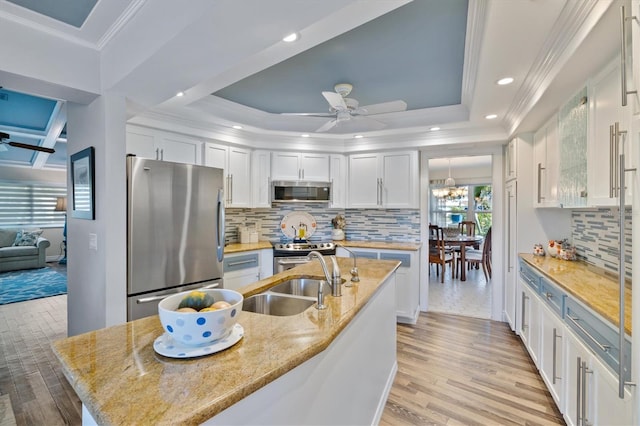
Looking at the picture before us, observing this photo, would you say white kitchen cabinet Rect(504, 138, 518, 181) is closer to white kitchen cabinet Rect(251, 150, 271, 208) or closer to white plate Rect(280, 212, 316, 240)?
white plate Rect(280, 212, 316, 240)

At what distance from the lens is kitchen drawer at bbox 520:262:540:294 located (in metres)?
2.49

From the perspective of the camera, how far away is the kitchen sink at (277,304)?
5.81ft

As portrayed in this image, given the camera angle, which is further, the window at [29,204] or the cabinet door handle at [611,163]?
the window at [29,204]

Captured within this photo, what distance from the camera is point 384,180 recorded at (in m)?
4.32

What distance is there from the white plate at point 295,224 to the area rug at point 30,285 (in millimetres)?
3894

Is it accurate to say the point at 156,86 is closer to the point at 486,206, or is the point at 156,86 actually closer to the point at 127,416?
the point at 127,416

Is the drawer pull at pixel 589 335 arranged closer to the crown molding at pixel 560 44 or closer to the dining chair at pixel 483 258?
the crown molding at pixel 560 44

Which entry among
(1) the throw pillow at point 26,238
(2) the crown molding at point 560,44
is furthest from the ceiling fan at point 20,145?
(2) the crown molding at point 560,44

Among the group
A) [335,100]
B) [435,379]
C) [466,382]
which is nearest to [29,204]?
[335,100]

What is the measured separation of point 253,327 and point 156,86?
1.77 metres

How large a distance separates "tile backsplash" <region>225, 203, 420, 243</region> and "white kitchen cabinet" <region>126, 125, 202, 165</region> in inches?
40.5

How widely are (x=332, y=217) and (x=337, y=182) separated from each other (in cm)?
60

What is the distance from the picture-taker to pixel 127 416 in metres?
0.72

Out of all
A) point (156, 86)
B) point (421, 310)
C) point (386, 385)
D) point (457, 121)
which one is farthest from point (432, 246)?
point (156, 86)
